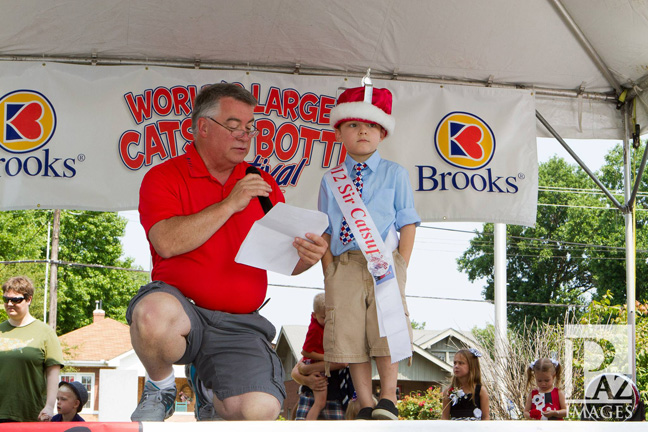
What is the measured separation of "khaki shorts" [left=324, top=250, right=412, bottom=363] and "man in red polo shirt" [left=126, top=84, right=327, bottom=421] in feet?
1.34

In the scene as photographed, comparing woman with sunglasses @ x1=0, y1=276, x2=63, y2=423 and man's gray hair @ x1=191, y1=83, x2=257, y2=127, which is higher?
man's gray hair @ x1=191, y1=83, x2=257, y2=127

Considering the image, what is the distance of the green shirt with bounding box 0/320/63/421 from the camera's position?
4.42 metres

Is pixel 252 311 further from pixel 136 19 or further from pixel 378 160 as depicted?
pixel 136 19

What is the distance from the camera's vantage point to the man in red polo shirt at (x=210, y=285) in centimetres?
253

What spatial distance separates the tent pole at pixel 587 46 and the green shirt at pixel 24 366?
361 cm

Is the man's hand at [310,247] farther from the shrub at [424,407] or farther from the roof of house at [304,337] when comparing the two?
the roof of house at [304,337]

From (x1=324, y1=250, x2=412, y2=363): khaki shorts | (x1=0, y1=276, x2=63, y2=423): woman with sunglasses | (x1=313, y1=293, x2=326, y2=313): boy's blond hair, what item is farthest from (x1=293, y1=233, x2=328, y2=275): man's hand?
(x1=0, y1=276, x2=63, y2=423): woman with sunglasses

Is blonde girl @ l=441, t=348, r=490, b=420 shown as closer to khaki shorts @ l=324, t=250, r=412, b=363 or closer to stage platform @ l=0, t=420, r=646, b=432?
khaki shorts @ l=324, t=250, r=412, b=363

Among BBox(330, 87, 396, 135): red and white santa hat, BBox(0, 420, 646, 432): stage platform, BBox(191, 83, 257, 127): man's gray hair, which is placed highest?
BBox(330, 87, 396, 135): red and white santa hat

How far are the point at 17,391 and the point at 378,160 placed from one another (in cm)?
259

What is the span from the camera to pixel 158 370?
2.54m

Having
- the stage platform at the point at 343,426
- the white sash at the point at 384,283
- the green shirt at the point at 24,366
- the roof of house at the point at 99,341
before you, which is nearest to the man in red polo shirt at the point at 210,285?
the white sash at the point at 384,283

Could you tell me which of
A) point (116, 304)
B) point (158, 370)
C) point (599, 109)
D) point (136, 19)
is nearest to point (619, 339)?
point (599, 109)

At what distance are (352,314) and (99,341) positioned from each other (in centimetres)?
2751
